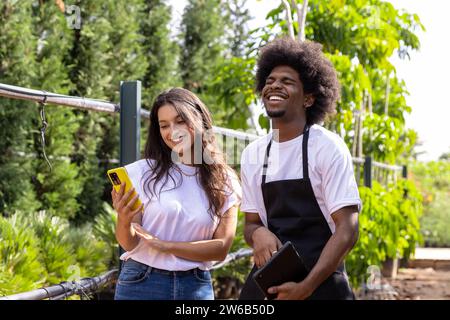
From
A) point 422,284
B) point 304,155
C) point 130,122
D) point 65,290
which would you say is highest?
point 130,122

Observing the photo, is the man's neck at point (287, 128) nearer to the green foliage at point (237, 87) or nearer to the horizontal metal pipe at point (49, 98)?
the horizontal metal pipe at point (49, 98)

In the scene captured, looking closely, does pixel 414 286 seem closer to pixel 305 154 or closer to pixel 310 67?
pixel 310 67

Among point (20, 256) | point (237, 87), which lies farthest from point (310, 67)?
point (237, 87)

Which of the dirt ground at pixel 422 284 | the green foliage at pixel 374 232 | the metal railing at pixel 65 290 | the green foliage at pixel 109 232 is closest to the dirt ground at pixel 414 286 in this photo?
the dirt ground at pixel 422 284

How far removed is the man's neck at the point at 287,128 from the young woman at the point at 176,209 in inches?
11.9

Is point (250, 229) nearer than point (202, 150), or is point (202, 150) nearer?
point (250, 229)

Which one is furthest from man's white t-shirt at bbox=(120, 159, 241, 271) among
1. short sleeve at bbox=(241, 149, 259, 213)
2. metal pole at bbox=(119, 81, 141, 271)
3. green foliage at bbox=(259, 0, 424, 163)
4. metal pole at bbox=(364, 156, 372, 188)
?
metal pole at bbox=(364, 156, 372, 188)

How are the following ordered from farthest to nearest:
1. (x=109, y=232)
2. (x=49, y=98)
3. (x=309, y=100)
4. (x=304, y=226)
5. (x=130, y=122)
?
(x=109, y=232) → (x=130, y=122) → (x=49, y=98) → (x=309, y=100) → (x=304, y=226)

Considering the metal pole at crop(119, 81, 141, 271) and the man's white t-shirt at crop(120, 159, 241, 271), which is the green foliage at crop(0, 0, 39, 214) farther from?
the man's white t-shirt at crop(120, 159, 241, 271)

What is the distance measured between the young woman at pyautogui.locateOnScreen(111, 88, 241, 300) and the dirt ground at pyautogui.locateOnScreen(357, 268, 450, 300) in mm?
4977

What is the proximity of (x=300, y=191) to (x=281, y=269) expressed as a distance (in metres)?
0.26

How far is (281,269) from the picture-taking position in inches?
80.0

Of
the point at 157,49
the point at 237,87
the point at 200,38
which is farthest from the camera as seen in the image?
the point at 200,38

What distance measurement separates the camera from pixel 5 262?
13.1 feet
